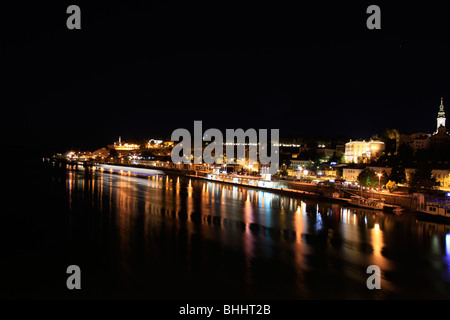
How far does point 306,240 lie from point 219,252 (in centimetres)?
165

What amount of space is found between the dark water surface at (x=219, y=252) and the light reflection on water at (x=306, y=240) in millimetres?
18

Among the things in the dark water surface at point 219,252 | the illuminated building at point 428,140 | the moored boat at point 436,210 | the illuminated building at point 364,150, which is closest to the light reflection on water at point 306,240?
the dark water surface at point 219,252

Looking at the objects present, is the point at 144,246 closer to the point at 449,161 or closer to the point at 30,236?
the point at 30,236

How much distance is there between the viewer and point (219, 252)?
5.30 meters

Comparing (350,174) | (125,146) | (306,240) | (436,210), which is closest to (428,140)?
(350,174)

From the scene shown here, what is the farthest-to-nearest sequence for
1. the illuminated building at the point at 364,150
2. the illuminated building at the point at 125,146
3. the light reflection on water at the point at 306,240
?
the illuminated building at the point at 125,146
the illuminated building at the point at 364,150
the light reflection on water at the point at 306,240

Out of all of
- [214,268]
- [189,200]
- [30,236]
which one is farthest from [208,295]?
[189,200]

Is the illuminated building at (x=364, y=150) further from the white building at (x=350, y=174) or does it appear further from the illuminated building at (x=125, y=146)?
the illuminated building at (x=125, y=146)

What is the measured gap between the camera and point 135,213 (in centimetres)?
820

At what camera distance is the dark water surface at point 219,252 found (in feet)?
13.3

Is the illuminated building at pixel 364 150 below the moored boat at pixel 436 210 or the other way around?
the other way around

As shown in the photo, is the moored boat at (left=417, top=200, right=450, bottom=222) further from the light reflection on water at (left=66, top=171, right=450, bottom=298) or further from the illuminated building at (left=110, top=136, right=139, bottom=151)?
the illuminated building at (left=110, top=136, right=139, bottom=151)

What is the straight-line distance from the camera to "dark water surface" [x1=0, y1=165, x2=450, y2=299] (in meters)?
4.07
